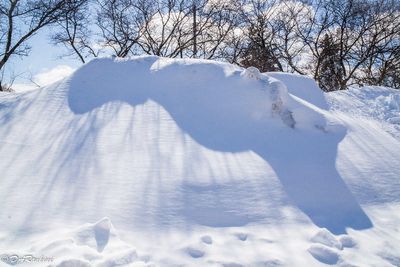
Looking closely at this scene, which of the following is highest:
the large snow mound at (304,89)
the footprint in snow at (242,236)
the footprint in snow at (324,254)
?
the large snow mound at (304,89)

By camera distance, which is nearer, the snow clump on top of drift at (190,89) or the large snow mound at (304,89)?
the snow clump on top of drift at (190,89)

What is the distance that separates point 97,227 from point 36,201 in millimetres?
737

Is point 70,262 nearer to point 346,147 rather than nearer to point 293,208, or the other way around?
point 293,208

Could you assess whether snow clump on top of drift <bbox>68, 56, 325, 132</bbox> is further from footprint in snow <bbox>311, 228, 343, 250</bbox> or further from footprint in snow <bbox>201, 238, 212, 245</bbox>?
footprint in snow <bbox>201, 238, 212, 245</bbox>

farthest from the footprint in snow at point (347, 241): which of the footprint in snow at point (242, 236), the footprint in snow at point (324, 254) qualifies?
the footprint in snow at point (242, 236)

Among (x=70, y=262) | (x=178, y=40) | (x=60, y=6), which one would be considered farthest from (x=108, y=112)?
(x=178, y=40)

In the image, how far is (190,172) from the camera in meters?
3.56

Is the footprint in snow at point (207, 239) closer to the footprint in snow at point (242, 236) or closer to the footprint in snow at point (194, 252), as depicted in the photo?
the footprint in snow at point (194, 252)

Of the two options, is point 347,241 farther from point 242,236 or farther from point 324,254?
point 242,236

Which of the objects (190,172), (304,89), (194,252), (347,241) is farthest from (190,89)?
(347,241)

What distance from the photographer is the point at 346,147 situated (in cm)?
429

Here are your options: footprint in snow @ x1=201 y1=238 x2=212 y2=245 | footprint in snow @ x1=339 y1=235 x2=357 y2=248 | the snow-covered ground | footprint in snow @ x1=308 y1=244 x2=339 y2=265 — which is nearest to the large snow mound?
the snow-covered ground

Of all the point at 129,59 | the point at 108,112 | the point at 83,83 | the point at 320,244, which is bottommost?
the point at 320,244

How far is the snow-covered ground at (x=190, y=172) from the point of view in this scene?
2.62 m
